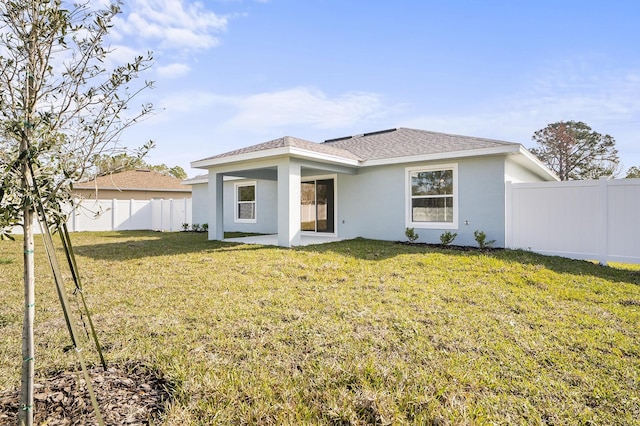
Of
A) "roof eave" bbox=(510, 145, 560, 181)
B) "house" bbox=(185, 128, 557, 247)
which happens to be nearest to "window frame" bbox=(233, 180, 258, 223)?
"house" bbox=(185, 128, 557, 247)

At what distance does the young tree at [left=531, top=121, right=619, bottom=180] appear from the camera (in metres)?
28.8

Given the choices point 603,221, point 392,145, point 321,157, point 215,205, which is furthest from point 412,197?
point 215,205

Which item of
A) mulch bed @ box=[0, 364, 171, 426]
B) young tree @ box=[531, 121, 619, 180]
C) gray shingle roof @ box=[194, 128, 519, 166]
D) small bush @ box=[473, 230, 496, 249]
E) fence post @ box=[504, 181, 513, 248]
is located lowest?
mulch bed @ box=[0, 364, 171, 426]

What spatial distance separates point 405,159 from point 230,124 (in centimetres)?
675

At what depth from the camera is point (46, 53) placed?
216 centimetres

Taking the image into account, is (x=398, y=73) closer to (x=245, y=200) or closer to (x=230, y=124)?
(x=230, y=124)

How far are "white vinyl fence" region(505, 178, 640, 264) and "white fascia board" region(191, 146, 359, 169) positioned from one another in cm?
480

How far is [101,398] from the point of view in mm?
2494

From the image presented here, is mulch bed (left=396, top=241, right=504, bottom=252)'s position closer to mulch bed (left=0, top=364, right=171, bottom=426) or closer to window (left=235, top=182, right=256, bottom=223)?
window (left=235, top=182, right=256, bottom=223)

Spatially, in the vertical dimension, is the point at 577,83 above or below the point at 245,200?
above

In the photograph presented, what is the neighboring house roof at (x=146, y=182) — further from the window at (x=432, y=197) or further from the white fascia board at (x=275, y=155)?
the window at (x=432, y=197)

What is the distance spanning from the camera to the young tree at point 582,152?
28812 millimetres

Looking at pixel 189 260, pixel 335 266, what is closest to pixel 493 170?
pixel 335 266

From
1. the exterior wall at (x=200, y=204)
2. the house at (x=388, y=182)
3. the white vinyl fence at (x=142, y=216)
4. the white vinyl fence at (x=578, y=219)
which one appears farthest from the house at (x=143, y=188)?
the white vinyl fence at (x=578, y=219)
